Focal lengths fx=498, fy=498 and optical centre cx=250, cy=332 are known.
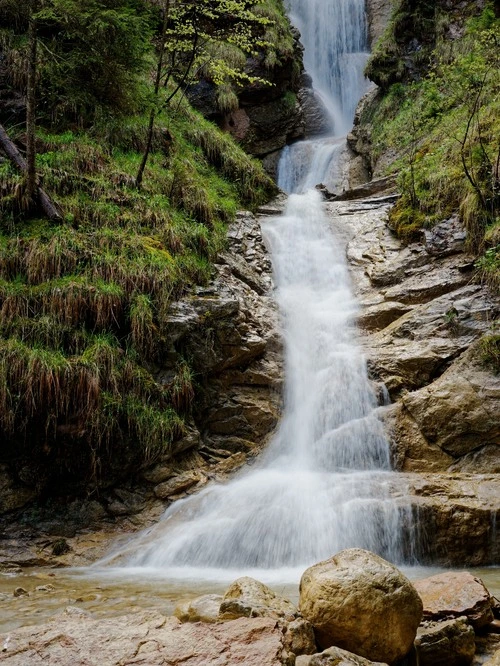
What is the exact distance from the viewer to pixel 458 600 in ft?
10.5

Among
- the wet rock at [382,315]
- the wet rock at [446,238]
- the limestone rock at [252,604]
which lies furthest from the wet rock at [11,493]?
the wet rock at [446,238]

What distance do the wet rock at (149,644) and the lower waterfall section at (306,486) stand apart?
2509 mm

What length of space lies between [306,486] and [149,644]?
154 inches

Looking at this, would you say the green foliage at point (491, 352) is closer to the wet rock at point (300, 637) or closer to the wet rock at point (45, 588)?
the wet rock at point (300, 637)

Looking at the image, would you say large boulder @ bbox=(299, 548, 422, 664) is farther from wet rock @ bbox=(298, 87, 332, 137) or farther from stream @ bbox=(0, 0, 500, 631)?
wet rock @ bbox=(298, 87, 332, 137)

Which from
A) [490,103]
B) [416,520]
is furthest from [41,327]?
[490,103]

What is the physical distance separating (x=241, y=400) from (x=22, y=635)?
5464mm

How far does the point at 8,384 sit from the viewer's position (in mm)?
5957

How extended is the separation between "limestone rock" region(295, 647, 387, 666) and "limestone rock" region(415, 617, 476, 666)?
0.49 meters

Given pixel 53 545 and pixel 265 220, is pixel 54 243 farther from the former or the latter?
pixel 265 220

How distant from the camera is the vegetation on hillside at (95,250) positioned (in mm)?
6191

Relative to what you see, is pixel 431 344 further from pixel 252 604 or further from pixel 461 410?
pixel 252 604

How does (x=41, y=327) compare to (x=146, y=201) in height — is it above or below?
below

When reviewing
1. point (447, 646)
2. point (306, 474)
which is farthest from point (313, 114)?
point (447, 646)
